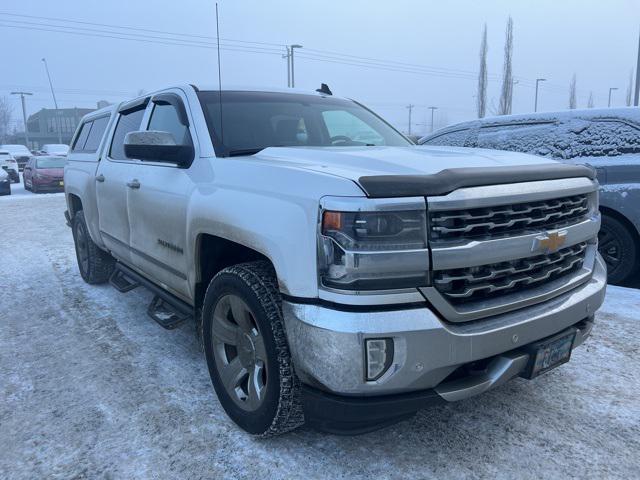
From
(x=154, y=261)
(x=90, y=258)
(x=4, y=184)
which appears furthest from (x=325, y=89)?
(x=4, y=184)

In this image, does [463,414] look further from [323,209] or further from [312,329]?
[323,209]

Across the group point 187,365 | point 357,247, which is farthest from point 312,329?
point 187,365

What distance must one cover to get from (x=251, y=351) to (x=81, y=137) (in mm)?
4704

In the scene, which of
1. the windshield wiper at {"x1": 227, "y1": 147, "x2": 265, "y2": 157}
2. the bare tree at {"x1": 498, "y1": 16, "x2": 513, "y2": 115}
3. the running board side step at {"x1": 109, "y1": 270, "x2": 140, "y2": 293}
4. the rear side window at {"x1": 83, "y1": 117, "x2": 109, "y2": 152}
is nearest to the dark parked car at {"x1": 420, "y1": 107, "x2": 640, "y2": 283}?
the windshield wiper at {"x1": 227, "y1": 147, "x2": 265, "y2": 157}

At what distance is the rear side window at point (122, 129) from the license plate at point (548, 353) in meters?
3.42

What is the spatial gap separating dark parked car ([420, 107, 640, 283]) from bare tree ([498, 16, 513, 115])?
30.0 metres

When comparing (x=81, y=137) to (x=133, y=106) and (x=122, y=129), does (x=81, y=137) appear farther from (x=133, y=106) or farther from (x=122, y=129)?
(x=133, y=106)

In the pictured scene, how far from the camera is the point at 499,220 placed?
222 centimetres

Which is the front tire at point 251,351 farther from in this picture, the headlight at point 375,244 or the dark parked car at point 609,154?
the dark parked car at point 609,154

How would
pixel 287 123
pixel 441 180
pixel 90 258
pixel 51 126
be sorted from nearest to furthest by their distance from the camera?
pixel 441 180
pixel 287 123
pixel 90 258
pixel 51 126

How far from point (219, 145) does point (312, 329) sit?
1.50 m

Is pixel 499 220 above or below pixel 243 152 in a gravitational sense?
below

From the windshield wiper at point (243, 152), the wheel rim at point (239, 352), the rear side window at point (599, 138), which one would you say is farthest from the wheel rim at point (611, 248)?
the wheel rim at point (239, 352)

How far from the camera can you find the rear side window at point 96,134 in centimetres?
527
